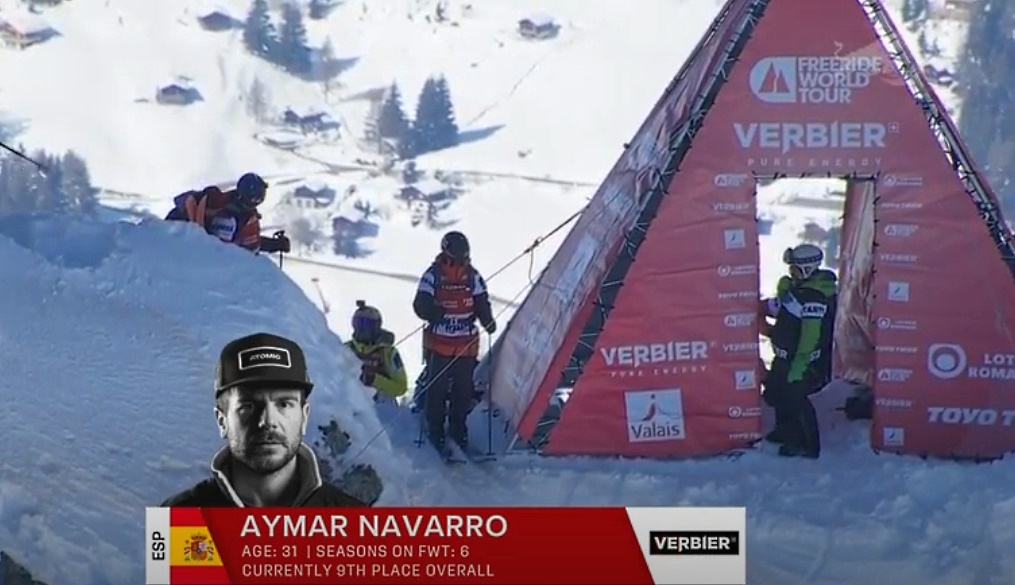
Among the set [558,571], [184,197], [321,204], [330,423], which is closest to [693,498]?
[558,571]

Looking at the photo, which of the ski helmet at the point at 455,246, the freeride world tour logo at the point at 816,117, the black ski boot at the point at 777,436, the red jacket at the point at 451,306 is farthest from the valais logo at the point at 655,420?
the freeride world tour logo at the point at 816,117

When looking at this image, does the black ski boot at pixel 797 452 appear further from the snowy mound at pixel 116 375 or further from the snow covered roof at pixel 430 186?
Answer: the snow covered roof at pixel 430 186

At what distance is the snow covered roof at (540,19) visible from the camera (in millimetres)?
5570

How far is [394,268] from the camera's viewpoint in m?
5.61

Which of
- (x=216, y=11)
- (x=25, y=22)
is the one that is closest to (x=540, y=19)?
(x=216, y=11)

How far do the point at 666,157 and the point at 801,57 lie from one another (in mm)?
530

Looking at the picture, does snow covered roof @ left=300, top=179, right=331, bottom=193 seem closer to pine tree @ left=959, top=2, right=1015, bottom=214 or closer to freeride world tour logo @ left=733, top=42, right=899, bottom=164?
freeride world tour logo @ left=733, top=42, right=899, bottom=164

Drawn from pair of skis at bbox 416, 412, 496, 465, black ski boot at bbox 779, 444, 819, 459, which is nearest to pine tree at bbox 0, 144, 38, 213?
pair of skis at bbox 416, 412, 496, 465

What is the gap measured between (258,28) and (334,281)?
859mm

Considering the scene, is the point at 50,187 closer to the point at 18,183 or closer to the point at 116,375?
the point at 18,183

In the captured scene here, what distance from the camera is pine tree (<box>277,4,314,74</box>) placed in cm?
561

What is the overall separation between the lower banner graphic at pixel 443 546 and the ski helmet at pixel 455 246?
→ 0.90 meters

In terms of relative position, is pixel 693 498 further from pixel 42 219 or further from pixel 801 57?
pixel 42 219

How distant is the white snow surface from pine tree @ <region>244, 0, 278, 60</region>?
1.5 inches
